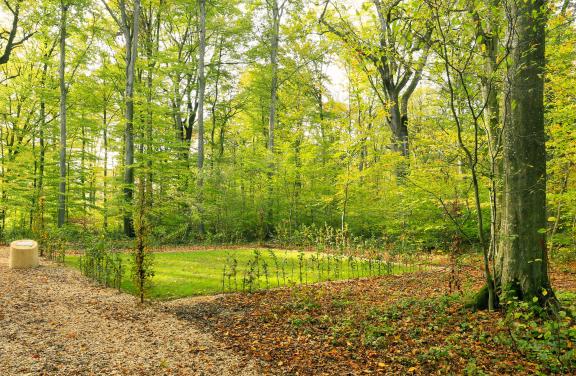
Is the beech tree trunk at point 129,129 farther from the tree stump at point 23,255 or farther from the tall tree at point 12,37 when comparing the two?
the tree stump at point 23,255

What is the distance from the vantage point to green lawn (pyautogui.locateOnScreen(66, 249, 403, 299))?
23.1 feet

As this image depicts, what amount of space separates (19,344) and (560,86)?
10908mm

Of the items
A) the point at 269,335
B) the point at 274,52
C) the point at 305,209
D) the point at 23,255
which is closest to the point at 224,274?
the point at 269,335

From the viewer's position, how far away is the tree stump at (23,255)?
8750mm

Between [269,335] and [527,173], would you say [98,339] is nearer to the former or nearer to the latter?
[269,335]

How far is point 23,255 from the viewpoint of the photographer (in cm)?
882

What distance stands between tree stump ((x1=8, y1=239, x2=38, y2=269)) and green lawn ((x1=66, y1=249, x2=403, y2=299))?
0.95 metres

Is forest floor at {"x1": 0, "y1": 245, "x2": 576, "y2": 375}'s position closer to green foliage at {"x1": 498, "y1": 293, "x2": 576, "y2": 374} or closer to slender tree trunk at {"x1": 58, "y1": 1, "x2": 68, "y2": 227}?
green foliage at {"x1": 498, "y1": 293, "x2": 576, "y2": 374}

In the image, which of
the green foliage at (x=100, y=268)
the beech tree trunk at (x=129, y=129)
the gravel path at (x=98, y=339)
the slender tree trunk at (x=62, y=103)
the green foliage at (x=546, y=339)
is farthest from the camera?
the beech tree trunk at (x=129, y=129)

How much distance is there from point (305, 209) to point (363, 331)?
1222 cm

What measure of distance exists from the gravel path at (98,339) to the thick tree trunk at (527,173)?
3472mm

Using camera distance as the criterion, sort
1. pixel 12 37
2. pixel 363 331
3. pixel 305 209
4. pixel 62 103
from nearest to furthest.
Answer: pixel 363 331
pixel 12 37
pixel 62 103
pixel 305 209

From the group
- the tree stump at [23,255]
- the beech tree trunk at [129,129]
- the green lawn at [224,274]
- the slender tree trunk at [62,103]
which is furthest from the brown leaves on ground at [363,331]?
the slender tree trunk at [62,103]

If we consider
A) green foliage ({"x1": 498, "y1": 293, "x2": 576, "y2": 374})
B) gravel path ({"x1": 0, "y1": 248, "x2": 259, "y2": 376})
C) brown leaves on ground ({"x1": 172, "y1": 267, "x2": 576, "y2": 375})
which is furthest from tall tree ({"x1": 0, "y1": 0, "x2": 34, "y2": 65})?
green foliage ({"x1": 498, "y1": 293, "x2": 576, "y2": 374})
